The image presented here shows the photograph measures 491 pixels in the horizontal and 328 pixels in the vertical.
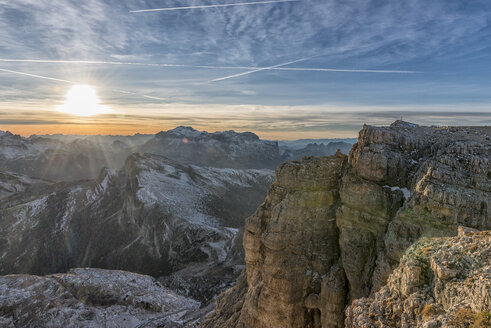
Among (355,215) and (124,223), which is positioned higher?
(355,215)

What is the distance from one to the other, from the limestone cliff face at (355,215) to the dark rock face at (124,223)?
2581 inches

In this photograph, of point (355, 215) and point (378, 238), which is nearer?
point (378, 238)

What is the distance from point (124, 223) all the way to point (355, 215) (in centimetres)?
11394

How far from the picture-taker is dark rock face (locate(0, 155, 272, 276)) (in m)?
97.4

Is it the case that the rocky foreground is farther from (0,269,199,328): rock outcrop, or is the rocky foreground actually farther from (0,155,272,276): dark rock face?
(0,155,272,276): dark rock face

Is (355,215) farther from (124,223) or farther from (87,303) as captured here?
(124,223)

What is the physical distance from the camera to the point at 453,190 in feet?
56.3

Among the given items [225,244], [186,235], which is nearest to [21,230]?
[186,235]

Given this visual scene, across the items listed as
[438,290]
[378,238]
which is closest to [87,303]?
[378,238]

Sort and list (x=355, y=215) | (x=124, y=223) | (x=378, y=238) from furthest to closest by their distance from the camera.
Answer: (x=124, y=223) < (x=355, y=215) < (x=378, y=238)

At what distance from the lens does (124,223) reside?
117812mm

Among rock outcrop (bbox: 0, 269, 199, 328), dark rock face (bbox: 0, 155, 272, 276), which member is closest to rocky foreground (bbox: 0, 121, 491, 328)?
rock outcrop (bbox: 0, 269, 199, 328)

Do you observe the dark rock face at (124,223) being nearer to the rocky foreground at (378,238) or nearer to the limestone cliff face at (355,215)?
the rocky foreground at (378,238)

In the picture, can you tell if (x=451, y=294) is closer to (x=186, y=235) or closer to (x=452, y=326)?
(x=452, y=326)
